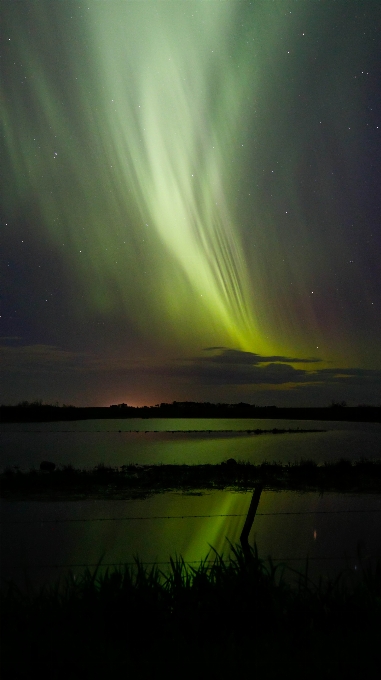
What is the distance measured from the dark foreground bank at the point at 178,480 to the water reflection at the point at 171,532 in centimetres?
220

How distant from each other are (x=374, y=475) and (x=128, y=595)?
22.4 meters

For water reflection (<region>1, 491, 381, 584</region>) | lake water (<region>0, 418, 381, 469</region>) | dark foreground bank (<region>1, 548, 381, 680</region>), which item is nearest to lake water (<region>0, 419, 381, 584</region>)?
water reflection (<region>1, 491, 381, 584</region>)

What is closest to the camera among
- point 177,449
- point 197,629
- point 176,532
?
point 197,629

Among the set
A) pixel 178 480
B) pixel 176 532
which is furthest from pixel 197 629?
pixel 178 480

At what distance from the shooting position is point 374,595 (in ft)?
23.5

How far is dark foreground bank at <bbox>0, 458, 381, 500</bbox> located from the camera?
22.5 metres

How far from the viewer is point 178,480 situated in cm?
2612

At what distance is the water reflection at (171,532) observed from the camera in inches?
444

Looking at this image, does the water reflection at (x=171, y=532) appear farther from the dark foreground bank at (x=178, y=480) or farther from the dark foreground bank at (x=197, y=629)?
the dark foreground bank at (x=178, y=480)

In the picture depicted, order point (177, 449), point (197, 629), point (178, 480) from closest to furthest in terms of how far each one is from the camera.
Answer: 1. point (197, 629)
2. point (178, 480)
3. point (177, 449)

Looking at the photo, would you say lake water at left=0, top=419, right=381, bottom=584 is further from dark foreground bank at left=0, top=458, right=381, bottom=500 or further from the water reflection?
dark foreground bank at left=0, top=458, right=381, bottom=500

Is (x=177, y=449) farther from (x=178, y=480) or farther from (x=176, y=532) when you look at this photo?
(x=176, y=532)

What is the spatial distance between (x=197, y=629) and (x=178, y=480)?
19.9 metres

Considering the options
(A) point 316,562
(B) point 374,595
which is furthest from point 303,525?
(B) point 374,595
